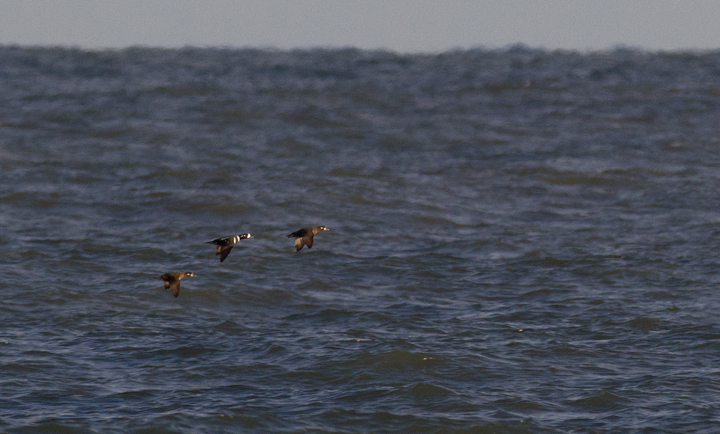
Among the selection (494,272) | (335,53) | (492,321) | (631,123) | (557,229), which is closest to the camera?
(492,321)

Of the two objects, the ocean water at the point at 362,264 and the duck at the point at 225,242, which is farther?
the duck at the point at 225,242

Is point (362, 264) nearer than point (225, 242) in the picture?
No

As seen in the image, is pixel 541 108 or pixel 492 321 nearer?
pixel 492 321

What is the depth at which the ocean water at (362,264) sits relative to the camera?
46.2 feet

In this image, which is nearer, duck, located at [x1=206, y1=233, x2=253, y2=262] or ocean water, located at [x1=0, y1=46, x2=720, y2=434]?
ocean water, located at [x1=0, y1=46, x2=720, y2=434]

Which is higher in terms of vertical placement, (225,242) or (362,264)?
(225,242)

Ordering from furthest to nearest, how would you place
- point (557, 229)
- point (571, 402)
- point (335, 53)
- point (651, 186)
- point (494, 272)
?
point (335, 53) < point (651, 186) < point (557, 229) < point (494, 272) < point (571, 402)

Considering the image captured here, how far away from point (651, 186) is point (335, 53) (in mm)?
40504

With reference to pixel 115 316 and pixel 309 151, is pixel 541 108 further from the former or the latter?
pixel 115 316

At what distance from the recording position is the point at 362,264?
66.4ft

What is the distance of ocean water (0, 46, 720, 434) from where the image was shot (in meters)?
14.1

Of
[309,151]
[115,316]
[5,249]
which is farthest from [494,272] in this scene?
[309,151]

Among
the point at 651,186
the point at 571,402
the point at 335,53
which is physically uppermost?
the point at 335,53

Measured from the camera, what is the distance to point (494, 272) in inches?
778
